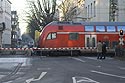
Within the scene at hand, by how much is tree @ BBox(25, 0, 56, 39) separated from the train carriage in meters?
38.2

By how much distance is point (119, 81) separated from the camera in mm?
17719

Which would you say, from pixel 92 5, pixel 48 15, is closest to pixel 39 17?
pixel 48 15

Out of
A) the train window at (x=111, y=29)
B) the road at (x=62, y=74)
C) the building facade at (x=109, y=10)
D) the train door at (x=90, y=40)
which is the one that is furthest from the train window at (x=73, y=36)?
the road at (x=62, y=74)

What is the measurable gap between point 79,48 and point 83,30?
220 cm

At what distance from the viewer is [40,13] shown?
86938 millimetres

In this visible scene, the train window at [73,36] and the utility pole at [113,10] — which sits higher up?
the utility pole at [113,10]

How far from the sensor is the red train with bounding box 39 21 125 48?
46.3 metres

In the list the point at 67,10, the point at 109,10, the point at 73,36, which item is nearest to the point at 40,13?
the point at 67,10

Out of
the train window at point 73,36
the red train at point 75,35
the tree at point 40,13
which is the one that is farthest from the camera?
the tree at point 40,13

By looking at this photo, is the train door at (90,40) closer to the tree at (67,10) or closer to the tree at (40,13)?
the tree at (67,10)

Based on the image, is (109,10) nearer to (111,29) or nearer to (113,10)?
(113,10)

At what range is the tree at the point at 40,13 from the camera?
8581cm

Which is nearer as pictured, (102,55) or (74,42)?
(102,55)

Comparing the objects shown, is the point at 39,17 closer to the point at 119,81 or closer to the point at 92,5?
the point at 92,5
